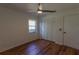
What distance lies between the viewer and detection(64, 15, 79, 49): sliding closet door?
9.70 feet

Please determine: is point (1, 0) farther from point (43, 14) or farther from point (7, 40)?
point (7, 40)

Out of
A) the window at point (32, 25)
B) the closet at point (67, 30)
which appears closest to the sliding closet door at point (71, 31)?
the closet at point (67, 30)

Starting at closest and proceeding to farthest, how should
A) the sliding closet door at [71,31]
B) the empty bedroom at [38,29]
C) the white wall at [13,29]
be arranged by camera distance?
the empty bedroom at [38,29]
the white wall at [13,29]
the sliding closet door at [71,31]

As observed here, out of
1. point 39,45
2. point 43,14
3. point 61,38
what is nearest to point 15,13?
point 43,14

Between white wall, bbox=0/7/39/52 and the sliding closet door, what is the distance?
1.34 metres

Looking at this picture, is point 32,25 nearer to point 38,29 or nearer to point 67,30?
point 38,29

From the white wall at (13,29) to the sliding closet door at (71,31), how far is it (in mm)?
1342

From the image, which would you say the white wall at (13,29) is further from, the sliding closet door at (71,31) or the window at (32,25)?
the sliding closet door at (71,31)

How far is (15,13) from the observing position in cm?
287

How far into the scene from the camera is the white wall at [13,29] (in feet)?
8.74

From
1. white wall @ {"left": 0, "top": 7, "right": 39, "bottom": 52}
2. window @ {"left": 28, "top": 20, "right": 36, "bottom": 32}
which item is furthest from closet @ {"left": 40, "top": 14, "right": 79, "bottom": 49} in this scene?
white wall @ {"left": 0, "top": 7, "right": 39, "bottom": 52}

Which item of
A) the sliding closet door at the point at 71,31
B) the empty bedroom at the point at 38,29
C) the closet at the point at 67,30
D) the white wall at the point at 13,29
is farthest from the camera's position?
the sliding closet door at the point at 71,31

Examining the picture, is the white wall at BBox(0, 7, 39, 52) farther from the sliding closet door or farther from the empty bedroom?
the sliding closet door

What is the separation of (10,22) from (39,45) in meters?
1.25
